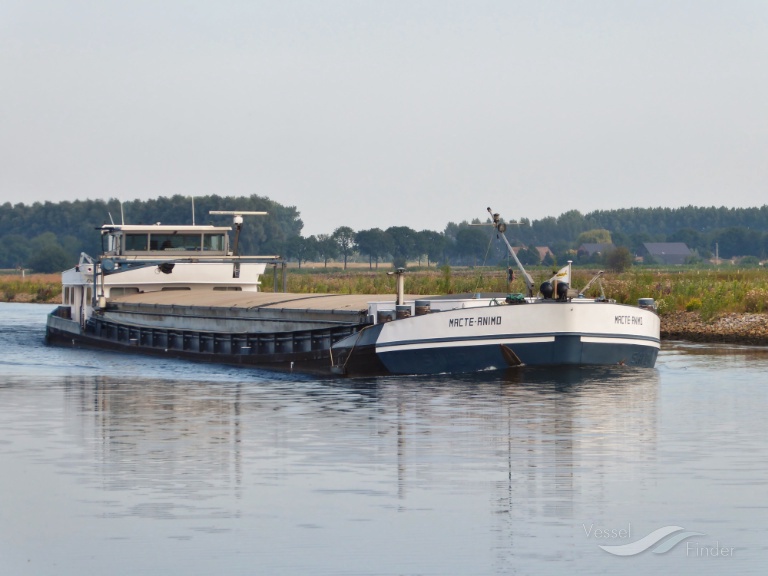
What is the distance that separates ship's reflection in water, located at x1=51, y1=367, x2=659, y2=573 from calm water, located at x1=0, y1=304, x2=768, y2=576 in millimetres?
49

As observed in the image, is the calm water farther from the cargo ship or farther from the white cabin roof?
the white cabin roof

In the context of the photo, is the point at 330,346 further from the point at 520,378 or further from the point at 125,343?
the point at 125,343

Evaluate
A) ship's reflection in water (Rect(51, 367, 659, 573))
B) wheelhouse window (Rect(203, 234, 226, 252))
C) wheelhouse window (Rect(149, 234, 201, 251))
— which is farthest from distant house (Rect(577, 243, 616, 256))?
ship's reflection in water (Rect(51, 367, 659, 573))

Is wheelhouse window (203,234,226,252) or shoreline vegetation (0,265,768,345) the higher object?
wheelhouse window (203,234,226,252)

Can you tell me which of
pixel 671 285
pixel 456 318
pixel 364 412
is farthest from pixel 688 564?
pixel 671 285

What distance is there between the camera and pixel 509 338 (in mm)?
28859

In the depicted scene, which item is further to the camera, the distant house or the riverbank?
the distant house

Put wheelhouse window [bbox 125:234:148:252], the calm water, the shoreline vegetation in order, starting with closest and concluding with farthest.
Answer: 1. the calm water
2. wheelhouse window [bbox 125:234:148:252]
3. the shoreline vegetation

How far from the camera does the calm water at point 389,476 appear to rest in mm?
12945
